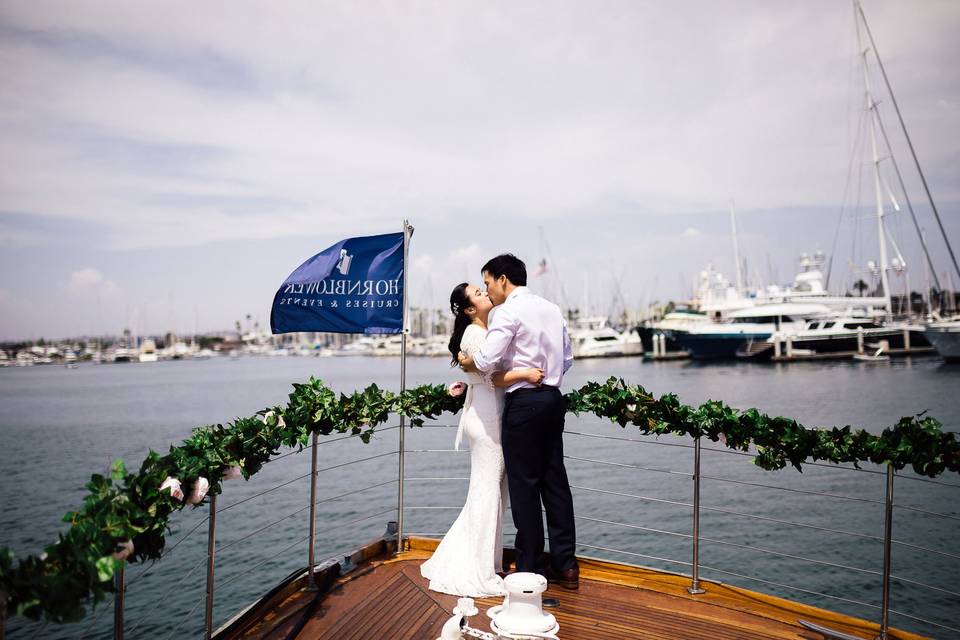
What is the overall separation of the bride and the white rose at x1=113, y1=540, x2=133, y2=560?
2.20 meters

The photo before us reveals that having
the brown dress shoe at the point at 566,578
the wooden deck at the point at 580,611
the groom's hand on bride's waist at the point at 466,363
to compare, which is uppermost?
the groom's hand on bride's waist at the point at 466,363

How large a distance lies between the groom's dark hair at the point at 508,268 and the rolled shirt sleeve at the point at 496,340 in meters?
0.31

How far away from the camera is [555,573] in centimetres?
450

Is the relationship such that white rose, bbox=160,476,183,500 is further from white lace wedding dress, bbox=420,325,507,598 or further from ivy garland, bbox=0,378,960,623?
white lace wedding dress, bbox=420,325,507,598

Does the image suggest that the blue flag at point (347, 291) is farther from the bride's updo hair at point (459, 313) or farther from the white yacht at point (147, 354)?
the white yacht at point (147, 354)

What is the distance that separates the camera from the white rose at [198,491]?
3119 mm

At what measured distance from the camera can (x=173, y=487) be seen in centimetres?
289

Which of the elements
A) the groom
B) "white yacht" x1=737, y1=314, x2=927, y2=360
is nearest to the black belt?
the groom

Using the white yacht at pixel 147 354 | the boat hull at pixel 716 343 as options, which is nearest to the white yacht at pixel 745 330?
the boat hull at pixel 716 343

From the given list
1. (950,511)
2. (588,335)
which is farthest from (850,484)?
(588,335)

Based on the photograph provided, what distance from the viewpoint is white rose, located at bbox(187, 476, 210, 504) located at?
312cm

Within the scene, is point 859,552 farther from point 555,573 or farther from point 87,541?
point 87,541

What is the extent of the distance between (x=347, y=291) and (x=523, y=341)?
175cm

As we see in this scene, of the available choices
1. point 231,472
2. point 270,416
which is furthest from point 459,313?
point 231,472
